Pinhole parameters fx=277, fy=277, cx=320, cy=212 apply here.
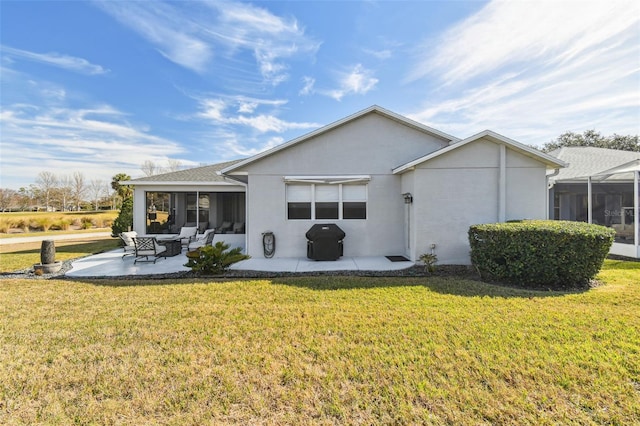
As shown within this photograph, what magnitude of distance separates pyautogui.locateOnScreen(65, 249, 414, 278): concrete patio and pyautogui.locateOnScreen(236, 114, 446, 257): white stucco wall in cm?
76

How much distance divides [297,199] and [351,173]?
7.87 ft

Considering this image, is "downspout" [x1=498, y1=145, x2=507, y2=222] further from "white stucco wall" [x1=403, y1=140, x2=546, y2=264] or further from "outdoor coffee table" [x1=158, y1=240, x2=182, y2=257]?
"outdoor coffee table" [x1=158, y1=240, x2=182, y2=257]

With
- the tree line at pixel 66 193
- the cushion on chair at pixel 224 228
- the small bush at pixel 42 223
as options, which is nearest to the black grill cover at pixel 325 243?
the cushion on chair at pixel 224 228

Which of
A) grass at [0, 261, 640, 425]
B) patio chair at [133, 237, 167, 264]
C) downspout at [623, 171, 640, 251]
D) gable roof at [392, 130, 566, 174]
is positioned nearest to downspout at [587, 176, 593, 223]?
downspout at [623, 171, 640, 251]

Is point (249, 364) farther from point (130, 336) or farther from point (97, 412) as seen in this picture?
point (130, 336)

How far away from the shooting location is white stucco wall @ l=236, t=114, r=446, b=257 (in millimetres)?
11016

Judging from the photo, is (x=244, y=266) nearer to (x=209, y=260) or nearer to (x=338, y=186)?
(x=209, y=260)

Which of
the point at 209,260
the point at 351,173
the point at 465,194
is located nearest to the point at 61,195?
the point at 209,260

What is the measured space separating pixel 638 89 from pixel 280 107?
19.1 m

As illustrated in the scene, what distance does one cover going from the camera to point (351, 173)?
11062 mm

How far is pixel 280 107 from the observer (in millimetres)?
18922

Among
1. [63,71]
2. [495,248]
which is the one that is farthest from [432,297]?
[63,71]

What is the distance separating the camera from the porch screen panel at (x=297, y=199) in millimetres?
11164

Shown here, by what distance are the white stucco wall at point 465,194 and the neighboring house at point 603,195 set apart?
3.11 metres
